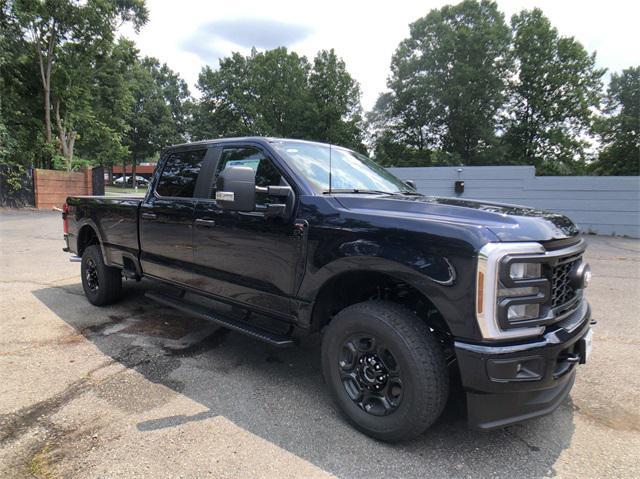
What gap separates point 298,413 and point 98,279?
11.6ft

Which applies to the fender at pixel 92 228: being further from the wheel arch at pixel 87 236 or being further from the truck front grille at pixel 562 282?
the truck front grille at pixel 562 282

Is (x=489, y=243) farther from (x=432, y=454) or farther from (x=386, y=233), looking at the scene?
(x=432, y=454)

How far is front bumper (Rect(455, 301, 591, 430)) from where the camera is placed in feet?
7.08

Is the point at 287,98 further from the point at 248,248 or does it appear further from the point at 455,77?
the point at 248,248

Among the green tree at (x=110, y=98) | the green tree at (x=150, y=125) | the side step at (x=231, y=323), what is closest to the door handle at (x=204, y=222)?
the side step at (x=231, y=323)

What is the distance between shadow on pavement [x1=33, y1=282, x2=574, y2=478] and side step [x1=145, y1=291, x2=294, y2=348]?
0.43 meters

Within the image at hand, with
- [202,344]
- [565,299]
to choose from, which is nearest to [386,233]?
[565,299]

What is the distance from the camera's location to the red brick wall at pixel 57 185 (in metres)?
18.0

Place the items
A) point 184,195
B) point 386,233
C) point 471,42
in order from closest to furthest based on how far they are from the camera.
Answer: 1. point 386,233
2. point 184,195
3. point 471,42

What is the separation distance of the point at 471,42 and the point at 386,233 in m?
34.9

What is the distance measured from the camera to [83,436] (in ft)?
8.64

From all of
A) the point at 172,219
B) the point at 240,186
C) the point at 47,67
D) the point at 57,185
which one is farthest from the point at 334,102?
the point at 240,186

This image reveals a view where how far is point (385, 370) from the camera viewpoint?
2.56 meters

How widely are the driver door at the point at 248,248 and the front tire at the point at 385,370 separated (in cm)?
58
